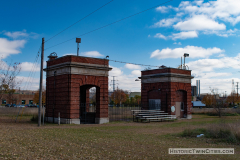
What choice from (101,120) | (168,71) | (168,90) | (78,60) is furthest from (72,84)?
(168,71)

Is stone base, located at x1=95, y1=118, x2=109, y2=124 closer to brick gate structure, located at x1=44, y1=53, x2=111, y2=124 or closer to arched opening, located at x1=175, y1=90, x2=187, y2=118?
brick gate structure, located at x1=44, y1=53, x2=111, y2=124

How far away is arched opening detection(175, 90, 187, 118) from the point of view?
1163 inches

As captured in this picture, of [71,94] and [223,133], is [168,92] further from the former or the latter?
[223,133]

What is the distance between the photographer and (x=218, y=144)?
36.3 ft

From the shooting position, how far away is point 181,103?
30156mm

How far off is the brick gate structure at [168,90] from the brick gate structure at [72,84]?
28.6ft

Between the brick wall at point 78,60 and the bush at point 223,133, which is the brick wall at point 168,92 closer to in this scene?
the brick wall at point 78,60

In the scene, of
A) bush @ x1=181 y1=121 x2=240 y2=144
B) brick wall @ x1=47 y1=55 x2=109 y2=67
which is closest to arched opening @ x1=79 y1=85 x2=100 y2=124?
brick wall @ x1=47 y1=55 x2=109 y2=67

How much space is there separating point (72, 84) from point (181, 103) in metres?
15.8

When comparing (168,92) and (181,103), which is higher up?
(168,92)

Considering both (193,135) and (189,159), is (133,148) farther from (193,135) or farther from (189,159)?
(193,135)

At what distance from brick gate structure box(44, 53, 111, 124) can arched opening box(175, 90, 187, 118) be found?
11214 millimetres

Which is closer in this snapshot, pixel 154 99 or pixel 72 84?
pixel 72 84

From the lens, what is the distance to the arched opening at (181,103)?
2953 cm
